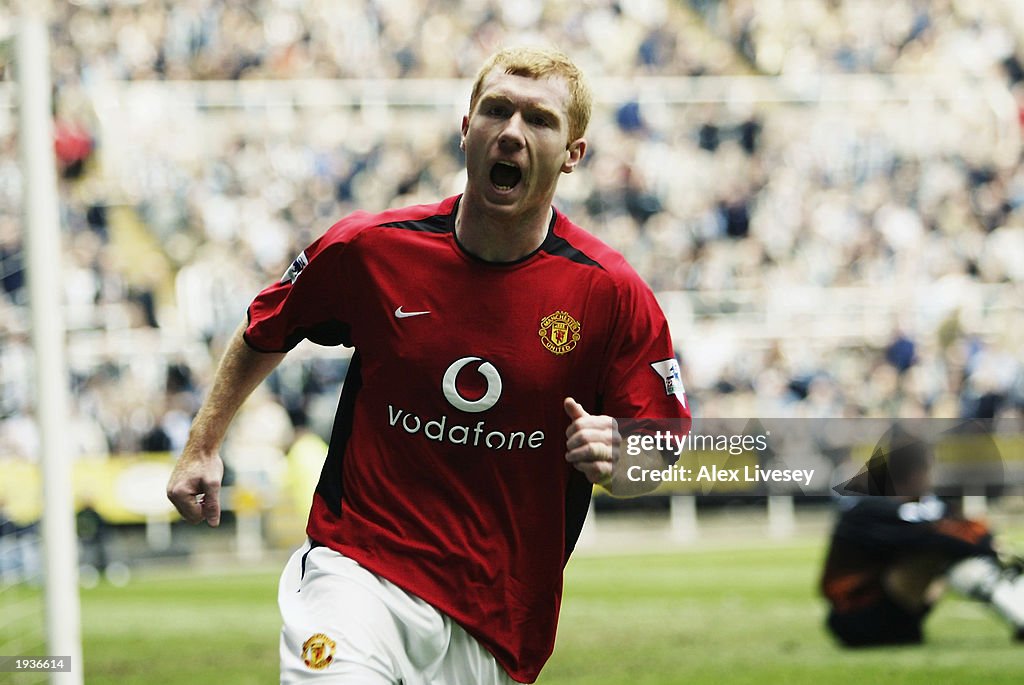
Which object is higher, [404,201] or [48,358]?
[48,358]

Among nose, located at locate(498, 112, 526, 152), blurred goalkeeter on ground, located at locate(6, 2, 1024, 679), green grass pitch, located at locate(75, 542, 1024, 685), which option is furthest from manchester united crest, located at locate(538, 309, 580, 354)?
blurred goalkeeter on ground, located at locate(6, 2, 1024, 679)

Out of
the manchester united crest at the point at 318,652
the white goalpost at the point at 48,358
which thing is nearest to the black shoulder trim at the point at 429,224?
the manchester united crest at the point at 318,652

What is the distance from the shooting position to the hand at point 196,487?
460 centimetres

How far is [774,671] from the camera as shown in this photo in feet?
31.5

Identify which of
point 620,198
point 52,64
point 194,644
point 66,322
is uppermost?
point 52,64

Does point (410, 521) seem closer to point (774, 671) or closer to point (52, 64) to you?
point (774, 671)

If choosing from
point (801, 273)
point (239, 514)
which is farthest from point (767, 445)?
point (801, 273)

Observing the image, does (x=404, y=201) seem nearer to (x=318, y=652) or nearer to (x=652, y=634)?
(x=652, y=634)

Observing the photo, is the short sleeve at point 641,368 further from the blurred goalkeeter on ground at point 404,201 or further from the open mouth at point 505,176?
the blurred goalkeeter on ground at point 404,201

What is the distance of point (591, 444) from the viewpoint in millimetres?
4086

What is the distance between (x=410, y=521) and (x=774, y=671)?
5.72 meters

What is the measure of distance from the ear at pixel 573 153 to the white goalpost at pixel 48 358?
2.86 meters

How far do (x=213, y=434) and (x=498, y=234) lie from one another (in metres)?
1.08

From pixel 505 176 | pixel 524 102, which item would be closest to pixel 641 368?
pixel 505 176
